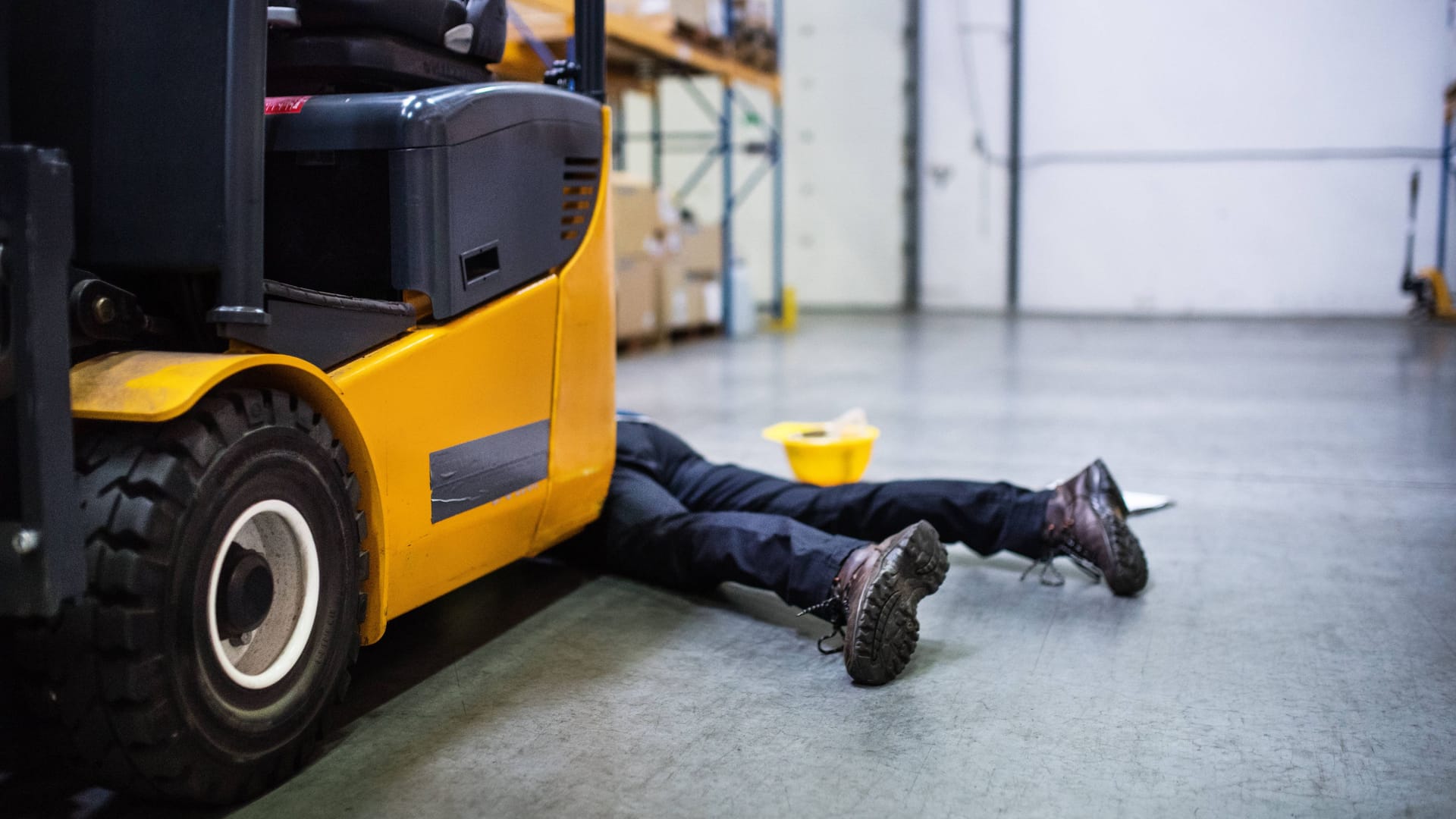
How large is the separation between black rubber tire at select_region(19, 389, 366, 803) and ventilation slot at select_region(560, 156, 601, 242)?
1.00m

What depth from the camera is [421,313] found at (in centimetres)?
223

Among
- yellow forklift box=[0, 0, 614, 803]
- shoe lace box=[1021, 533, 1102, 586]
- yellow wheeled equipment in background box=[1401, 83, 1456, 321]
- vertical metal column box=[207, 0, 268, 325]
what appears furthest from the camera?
yellow wheeled equipment in background box=[1401, 83, 1456, 321]

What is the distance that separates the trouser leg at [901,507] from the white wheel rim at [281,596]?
139 centimetres

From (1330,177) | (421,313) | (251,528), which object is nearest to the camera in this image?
(251,528)

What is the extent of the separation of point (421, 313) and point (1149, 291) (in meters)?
12.6

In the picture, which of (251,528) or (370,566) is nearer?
Answer: (251,528)

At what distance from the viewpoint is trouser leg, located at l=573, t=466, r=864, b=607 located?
8.48 feet

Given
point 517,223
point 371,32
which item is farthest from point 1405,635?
point 371,32

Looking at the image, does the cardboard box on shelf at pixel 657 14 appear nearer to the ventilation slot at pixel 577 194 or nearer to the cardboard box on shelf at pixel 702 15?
the cardboard box on shelf at pixel 702 15

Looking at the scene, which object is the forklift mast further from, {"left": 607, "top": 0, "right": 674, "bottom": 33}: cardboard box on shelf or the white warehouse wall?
the white warehouse wall

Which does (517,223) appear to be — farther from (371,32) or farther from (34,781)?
(34,781)

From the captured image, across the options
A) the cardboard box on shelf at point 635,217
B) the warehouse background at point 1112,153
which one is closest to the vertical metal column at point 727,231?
the warehouse background at point 1112,153

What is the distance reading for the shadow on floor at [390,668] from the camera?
1806mm

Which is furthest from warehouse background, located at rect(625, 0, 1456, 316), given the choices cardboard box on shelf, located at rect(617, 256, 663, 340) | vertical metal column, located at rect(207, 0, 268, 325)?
vertical metal column, located at rect(207, 0, 268, 325)
